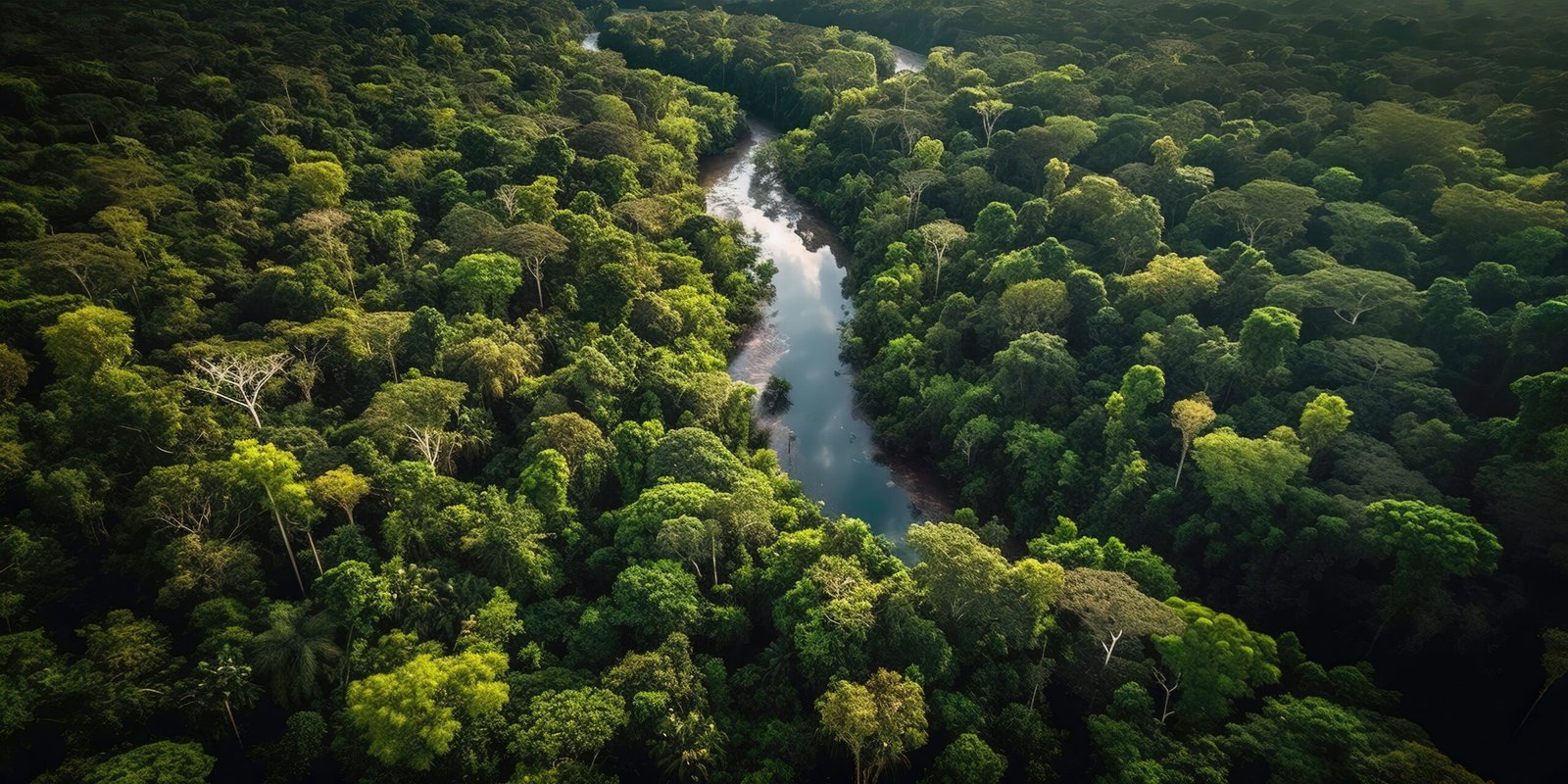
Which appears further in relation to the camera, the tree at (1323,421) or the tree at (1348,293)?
the tree at (1348,293)

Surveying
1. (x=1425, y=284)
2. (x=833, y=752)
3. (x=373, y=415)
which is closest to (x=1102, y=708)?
(x=833, y=752)

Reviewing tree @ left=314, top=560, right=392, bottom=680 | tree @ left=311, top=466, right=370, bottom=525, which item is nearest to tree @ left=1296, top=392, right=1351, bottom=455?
tree @ left=314, top=560, right=392, bottom=680

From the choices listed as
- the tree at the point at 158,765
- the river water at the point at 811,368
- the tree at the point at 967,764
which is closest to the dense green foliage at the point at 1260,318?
the river water at the point at 811,368

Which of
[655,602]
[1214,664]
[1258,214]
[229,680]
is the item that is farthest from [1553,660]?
[229,680]

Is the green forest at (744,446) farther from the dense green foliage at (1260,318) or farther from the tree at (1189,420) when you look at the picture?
the tree at (1189,420)

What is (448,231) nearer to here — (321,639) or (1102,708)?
(321,639)

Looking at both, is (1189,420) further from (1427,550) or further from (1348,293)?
(1348,293)
